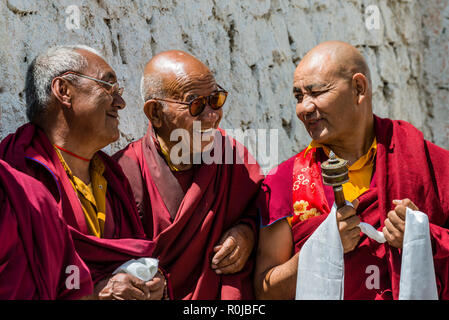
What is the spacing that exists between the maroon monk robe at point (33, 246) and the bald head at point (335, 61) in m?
1.33

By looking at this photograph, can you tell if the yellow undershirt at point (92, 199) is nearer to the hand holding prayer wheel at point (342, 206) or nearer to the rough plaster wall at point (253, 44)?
the rough plaster wall at point (253, 44)

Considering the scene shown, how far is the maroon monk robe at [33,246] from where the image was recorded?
227cm

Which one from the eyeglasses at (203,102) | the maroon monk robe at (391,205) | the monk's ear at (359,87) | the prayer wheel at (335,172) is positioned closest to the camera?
the prayer wheel at (335,172)

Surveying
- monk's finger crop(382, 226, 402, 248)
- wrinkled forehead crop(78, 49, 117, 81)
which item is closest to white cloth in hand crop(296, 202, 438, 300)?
monk's finger crop(382, 226, 402, 248)

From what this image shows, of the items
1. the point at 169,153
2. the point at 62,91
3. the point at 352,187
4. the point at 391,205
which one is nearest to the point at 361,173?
the point at 352,187

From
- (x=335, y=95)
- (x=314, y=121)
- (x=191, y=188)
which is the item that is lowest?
(x=191, y=188)

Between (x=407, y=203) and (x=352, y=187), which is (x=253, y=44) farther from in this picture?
(x=407, y=203)

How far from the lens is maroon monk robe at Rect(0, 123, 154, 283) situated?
263 cm

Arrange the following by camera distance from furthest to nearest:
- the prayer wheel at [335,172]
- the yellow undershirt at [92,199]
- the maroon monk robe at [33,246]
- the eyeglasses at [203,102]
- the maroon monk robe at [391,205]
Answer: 1. the eyeglasses at [203,102]
2. the maroon monk robe at [391,205]
3. the yellow undershirt at [92,199]
4. the prayer wheel at [335,172]
5. the maroon monk robe at [33,246]

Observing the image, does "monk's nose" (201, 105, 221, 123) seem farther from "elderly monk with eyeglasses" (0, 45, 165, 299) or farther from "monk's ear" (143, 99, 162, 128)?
"elderly monk with eyeglasses" (0, 45, 165, 299)

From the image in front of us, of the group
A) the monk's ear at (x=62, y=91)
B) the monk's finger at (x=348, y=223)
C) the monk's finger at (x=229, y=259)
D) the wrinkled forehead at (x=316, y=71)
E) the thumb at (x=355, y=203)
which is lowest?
the monk's finger at (x=229, y=259)

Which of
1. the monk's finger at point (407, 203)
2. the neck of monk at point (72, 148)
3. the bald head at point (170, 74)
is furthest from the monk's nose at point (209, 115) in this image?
the monk's finger at point (407, 203)

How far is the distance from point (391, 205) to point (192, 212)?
2.76ft

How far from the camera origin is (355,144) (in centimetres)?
316
